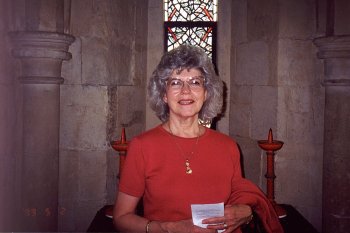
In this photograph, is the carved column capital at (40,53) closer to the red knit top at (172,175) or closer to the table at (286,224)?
the table at (286,224)

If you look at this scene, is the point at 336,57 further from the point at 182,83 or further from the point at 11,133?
the point at 11,133

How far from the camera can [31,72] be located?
2756mm

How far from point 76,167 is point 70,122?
370 mm

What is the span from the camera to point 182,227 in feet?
4.82

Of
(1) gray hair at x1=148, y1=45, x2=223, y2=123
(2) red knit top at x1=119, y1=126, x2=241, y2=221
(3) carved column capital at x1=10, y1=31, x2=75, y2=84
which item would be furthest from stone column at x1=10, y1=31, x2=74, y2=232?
(2) red knit top at x1=119, y1=126, x2=241, y2=221

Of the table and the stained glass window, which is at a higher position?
the stained glass window

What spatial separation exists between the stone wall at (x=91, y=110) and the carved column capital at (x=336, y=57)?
160 centimetres

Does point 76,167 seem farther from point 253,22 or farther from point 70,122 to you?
point 253,22

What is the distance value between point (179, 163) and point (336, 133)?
168cm

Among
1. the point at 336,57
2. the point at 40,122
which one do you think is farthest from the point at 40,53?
the point at 336,57

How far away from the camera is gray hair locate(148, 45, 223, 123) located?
1706mm

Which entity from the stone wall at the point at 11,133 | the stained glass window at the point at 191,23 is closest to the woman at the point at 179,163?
the stone wall at the point at 11,133

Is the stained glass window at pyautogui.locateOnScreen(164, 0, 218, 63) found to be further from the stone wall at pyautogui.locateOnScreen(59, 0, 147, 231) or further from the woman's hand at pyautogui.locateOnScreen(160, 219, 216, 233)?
the woman's hand at pyautogui.locateOnScreen(160, 219, 216, 233)

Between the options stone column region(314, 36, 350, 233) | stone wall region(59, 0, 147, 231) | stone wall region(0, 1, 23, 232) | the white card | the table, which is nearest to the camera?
the white card
